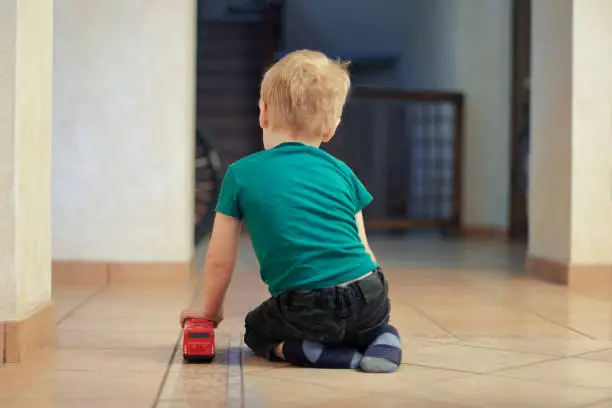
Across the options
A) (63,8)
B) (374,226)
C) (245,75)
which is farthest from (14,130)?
(245,75)

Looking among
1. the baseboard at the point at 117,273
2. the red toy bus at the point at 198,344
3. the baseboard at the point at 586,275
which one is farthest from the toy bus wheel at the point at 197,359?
the baseboard at the point at 586,275

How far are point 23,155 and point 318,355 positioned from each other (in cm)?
63

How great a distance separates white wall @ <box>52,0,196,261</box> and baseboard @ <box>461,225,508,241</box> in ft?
10.4

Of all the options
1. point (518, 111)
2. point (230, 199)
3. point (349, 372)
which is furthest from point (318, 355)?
point (518, 111)

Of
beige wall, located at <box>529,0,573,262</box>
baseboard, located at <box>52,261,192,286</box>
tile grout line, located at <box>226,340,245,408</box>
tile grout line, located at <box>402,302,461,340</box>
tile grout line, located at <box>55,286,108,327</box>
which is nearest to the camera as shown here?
tile grout line, located at <box>226,340,245,408</box>

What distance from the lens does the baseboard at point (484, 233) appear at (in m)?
5.63

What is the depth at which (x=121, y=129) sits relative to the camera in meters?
2.79

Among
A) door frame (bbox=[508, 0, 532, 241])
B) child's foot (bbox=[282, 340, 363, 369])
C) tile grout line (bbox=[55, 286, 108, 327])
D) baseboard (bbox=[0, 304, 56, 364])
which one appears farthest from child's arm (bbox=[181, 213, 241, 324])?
door frame (bbox=[508, 0, 532, 241])

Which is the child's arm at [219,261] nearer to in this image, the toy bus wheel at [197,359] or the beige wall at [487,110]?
the toy bus wheel at [197,359]

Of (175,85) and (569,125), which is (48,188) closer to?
(175,85)

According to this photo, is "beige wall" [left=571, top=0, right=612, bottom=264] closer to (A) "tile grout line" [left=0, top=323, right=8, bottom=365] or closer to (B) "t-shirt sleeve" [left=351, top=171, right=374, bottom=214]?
(B) "t-shirt sleeve" [left=351, top=171, right=374, bottom=214]

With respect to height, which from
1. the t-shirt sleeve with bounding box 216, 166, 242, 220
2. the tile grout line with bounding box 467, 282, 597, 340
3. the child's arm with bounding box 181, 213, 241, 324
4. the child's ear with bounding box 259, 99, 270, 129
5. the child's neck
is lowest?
Answer: the tile grout line with bounding box 467, 282, 597, 340

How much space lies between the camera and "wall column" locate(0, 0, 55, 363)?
146 cm

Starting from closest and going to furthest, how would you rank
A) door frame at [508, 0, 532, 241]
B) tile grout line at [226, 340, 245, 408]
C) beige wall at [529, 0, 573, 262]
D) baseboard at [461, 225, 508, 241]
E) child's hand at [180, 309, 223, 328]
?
tile grout line at [226, 340, 245, 408]
child's hand at [180, 309, 223, 328]
beige wall at [529, 0, 573, 262]
door frame at [508, 0, 532, 241]
baseboard at [461, 225, 508, 241]
